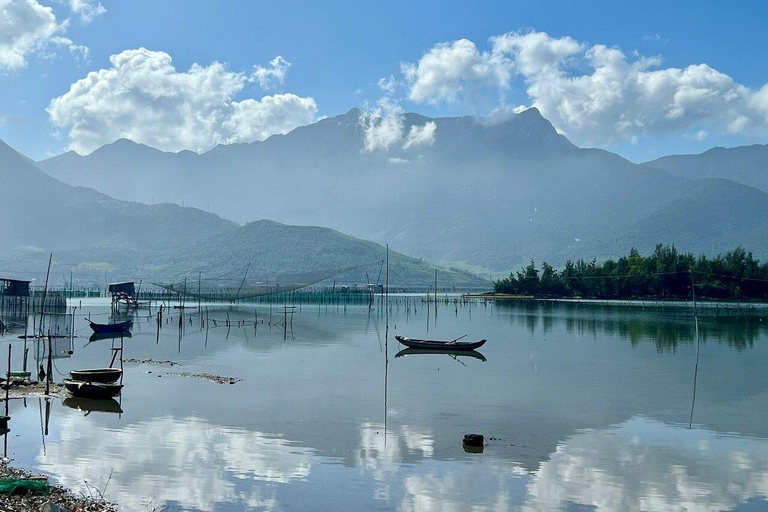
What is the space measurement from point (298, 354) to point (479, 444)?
961 inches

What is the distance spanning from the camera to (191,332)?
57.6 metres

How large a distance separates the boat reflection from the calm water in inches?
6.0

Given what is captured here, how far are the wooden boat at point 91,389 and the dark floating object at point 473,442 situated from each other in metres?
12.3

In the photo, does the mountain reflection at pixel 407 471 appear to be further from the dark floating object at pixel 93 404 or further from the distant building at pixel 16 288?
the distant building at pixel 16 288

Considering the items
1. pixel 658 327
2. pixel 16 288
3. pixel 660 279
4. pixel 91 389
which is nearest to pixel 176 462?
pixel 91 389

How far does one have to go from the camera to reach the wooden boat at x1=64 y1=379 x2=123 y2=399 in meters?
23.8

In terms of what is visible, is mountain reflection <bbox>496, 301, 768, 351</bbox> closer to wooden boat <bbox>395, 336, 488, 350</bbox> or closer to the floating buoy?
wooden boat <bbox>395, 336, 488, 350</bbox>

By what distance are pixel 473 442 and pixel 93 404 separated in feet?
41.5

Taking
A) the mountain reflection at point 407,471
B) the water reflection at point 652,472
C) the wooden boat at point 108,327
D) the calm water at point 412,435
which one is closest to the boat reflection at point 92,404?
the calm water at point 412,435

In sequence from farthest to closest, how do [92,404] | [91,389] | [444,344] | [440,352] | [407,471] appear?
[440,352] → [444,344] → [91,389] → [92,404] → [407,471]

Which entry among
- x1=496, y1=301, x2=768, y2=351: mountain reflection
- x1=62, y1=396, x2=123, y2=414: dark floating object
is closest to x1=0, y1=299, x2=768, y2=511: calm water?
x1=62, y1=396, x2=123, y2=414: dark floating object

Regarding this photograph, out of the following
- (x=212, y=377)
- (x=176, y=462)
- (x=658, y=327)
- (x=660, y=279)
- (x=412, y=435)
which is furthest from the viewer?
(x=660, y=279)

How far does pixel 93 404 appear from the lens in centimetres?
2348

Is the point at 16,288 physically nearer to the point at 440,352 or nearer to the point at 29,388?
the point at 440,352
